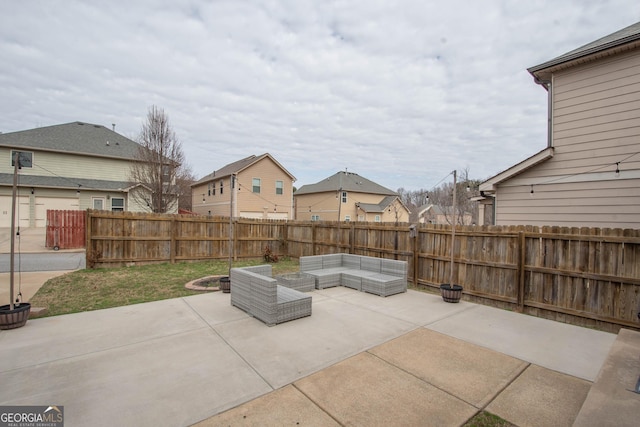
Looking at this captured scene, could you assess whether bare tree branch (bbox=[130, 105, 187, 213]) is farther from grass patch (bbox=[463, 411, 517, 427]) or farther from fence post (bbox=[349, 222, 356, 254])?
grass patch (bbox=[463, 411, 517, 427])

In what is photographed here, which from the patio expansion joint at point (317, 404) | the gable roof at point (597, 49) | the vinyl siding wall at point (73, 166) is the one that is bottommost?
the patio expansion joint at point (317, 404)

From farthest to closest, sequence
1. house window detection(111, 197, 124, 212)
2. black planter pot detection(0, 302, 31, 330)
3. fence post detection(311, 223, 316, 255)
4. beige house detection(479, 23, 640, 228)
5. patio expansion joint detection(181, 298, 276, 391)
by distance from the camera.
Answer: house window detection(111, 197, 124, 212)
fence post detection(311, 223, 316, 255)
beige house detection(479, 23, 640, 228)
black planter pot detection(0, 302, 31, 330)
patio expansion joint detection(181, 298, 276, 391)

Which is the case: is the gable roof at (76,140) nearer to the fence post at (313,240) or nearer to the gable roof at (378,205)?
the fence post at (313,240)

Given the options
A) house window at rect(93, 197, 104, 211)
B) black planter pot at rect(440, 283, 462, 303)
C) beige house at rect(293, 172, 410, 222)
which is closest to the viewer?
black planter pot at rect(440, 283, 462, 303)

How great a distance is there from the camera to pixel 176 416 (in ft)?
8.14

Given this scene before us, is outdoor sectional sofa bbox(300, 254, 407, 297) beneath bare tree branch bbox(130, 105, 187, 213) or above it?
beneath

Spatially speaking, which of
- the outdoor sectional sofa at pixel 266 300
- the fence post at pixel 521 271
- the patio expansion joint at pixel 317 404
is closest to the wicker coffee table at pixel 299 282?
the outdoor sectional sofa at pixel 266 300

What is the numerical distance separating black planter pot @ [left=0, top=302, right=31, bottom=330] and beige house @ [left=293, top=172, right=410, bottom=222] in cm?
2411

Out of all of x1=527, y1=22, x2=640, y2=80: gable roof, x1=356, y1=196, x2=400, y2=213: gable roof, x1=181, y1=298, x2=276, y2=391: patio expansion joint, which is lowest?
x1=181, y1=298, x2=276, y2=391: patio expansion joint

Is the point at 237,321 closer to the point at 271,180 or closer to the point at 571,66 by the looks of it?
the point at 571,66

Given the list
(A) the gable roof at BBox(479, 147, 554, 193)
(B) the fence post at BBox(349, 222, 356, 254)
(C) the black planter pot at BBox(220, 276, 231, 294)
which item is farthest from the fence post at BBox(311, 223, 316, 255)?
A: (A) the gable roof at BBox(479, 147, 554, 193)

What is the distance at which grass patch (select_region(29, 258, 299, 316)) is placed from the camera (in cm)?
587

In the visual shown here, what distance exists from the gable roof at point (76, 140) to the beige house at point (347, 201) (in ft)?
57.8

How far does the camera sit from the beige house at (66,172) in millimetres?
16844
